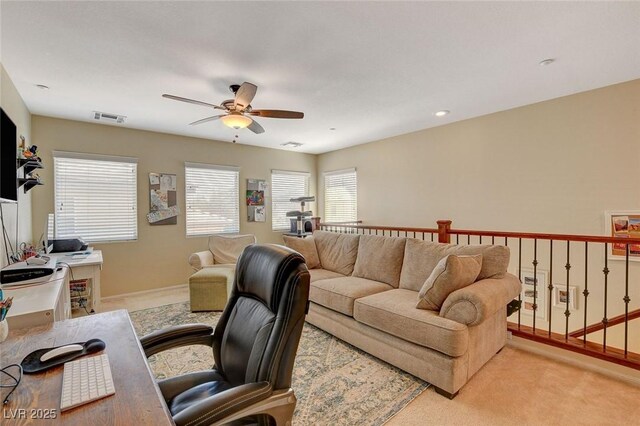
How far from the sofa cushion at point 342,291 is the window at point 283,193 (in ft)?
10.1

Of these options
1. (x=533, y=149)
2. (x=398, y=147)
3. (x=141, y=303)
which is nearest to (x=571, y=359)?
(x=533, y=149)

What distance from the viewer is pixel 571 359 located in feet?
7.84

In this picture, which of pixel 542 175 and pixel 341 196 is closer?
pixel 542 175

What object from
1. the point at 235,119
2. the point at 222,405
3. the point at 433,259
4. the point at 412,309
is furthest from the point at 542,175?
the point at 222,405

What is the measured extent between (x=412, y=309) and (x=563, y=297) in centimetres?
240

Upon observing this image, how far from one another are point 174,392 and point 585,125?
171 inches

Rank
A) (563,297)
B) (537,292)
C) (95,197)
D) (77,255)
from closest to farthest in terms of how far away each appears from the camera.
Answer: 1. (77,255)
2. (563,297)
3. (537,292)
4. (95,197)

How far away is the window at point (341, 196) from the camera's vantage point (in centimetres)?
588

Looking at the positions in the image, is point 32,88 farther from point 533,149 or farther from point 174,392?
point 533,149

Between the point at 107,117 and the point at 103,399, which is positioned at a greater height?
the point at 107,117

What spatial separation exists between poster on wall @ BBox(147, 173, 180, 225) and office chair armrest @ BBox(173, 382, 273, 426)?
426 cm

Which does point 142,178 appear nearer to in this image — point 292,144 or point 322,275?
point 292,144

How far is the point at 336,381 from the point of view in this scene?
7.18 ft

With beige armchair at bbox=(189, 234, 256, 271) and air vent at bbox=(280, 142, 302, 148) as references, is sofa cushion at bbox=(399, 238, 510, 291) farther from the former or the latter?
air vent at bbox=(280, 142, 302, 148)
